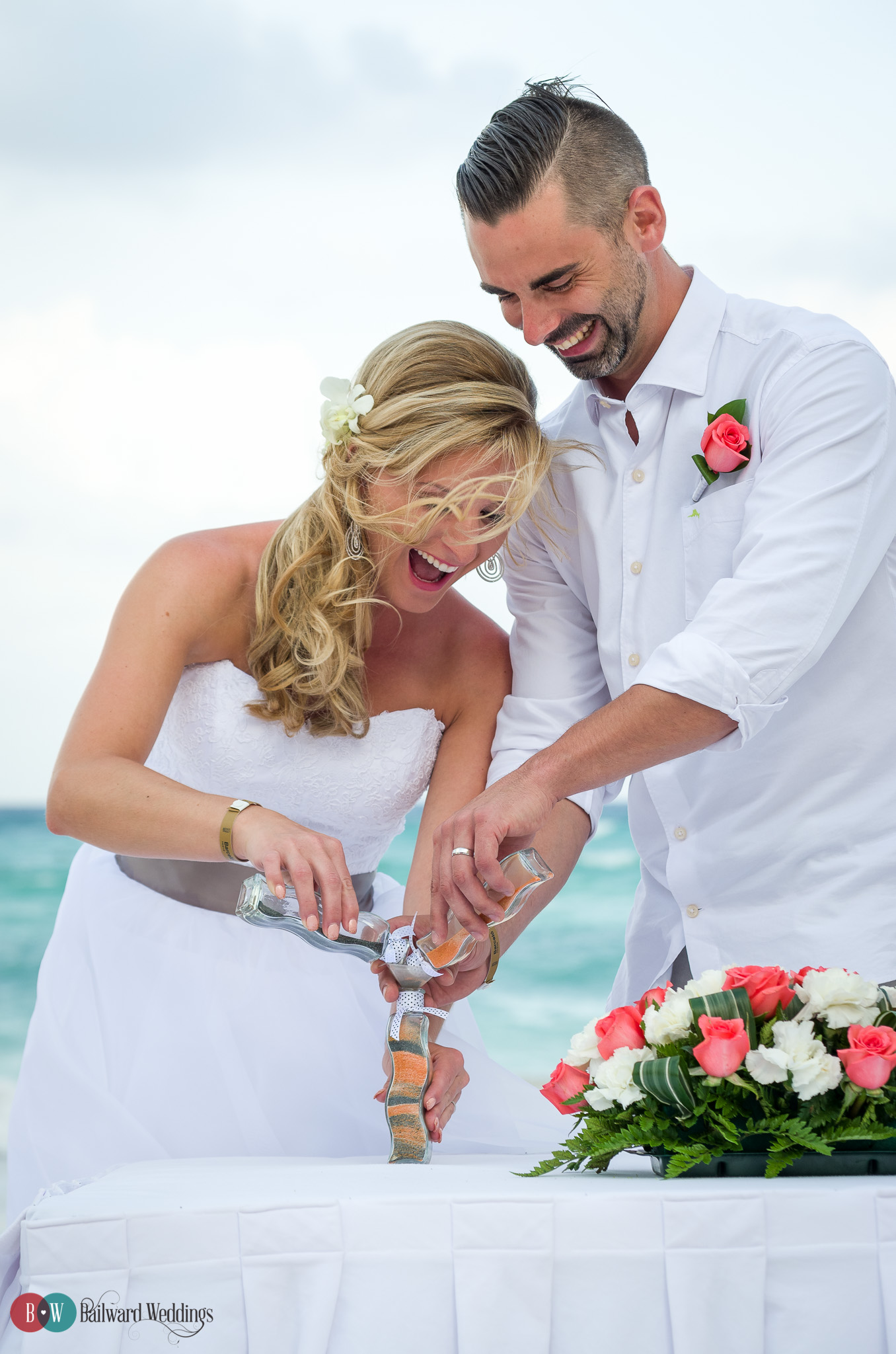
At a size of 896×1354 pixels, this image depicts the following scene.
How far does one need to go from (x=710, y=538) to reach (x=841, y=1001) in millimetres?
1054

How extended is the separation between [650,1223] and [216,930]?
4.36 feet

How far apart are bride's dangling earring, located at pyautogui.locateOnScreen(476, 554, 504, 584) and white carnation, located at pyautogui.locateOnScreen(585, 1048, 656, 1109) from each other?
1.27 metres

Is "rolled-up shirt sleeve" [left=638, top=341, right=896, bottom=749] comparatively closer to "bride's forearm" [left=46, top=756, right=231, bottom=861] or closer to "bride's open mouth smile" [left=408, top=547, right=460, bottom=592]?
"bride's open mouth smile" [left=408, top=547, right=460, bottom=592]

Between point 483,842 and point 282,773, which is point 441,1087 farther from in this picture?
point 282,773


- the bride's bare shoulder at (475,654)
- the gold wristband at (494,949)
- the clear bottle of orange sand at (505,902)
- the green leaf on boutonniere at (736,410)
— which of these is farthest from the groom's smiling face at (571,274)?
the gold wristband at (494,949)

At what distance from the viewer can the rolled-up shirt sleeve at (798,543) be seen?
1936 mm

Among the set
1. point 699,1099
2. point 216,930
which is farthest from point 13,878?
point 699,1099

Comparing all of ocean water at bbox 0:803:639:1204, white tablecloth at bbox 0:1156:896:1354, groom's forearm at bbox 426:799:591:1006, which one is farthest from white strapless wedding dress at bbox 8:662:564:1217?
ocean water at bbox 0:803:639:1204

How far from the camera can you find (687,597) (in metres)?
2.40

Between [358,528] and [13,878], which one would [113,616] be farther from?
[13,878]

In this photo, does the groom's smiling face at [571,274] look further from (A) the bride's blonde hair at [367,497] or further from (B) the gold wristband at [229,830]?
(B) the gold wristband at [229,830]

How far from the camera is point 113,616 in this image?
2291 millimetres

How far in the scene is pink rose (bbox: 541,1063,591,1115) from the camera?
1.64 meters

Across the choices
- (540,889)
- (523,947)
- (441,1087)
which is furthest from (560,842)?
(523,947)
